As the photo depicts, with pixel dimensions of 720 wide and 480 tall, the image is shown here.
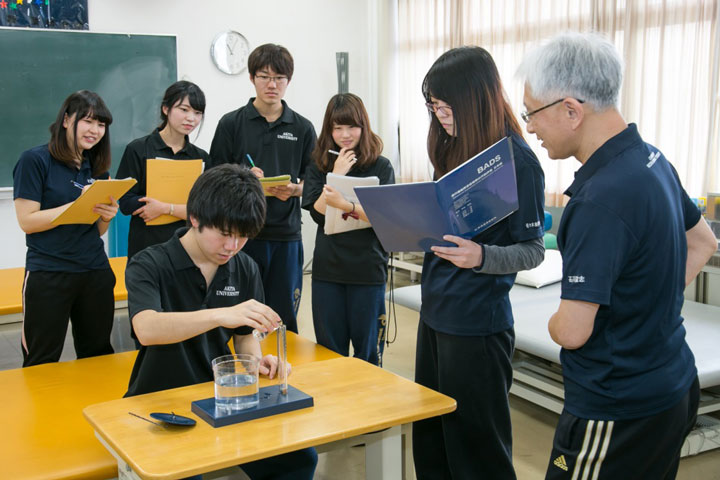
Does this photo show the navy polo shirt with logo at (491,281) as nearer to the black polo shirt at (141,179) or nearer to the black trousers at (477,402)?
the black trousers at (477,402)

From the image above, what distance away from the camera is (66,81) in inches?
209

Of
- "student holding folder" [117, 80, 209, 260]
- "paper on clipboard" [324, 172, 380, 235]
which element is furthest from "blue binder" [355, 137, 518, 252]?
"student holding folder" [117, 80, 209, 260]

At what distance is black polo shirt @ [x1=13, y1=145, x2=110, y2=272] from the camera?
101 inches

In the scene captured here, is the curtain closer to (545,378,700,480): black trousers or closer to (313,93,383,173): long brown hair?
(313,93,383,173): long brown hair

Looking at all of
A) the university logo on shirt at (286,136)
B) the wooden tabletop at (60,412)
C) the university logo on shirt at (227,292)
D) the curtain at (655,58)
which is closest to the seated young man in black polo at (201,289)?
the university logo on shirt at (227,292)

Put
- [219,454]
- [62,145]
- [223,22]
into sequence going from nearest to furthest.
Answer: [219,454], [62,145], [223,22]

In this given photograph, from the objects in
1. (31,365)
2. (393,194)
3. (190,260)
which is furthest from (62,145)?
(393,194)

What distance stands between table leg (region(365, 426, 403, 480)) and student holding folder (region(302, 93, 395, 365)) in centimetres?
97

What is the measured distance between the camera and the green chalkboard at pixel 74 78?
16.8 ft

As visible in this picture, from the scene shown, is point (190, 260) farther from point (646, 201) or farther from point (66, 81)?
point (66, 81)

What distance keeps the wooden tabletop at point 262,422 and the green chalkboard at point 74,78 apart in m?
4.25

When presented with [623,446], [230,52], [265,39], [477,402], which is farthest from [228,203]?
[265,39]

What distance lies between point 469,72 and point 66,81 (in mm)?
4484

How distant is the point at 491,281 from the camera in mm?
1802
